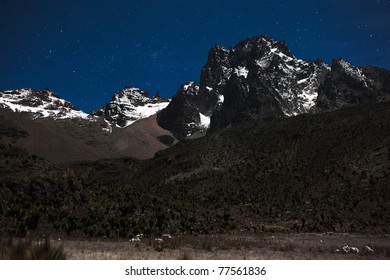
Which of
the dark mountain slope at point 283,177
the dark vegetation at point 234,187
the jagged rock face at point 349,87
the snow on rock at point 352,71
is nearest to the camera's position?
the dark vegetation at point 234,187

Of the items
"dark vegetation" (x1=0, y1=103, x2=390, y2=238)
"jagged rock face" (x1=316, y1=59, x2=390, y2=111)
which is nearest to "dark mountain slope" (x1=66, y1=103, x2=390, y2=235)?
"dark vegetation" (x1=0, y1=103, x2=390, y2=238)

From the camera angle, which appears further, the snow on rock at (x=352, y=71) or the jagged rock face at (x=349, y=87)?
the snow on rock at (x=352, y=71)

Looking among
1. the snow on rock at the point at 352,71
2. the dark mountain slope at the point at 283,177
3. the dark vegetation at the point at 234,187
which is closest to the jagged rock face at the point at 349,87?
the snow on rock at the point at 352,71

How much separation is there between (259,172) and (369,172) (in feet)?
73.6

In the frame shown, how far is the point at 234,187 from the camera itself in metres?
70.1

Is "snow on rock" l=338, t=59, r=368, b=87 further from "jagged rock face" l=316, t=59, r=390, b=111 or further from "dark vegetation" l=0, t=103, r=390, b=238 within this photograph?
"dark vegetation" l=0, t=103, r=390, b=238

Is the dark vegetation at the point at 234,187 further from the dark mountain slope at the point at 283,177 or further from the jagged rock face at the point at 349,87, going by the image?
the jagged rock face at the point at 349,87

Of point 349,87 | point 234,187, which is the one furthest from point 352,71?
point 234,187

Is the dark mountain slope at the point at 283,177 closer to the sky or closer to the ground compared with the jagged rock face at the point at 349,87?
closer to the ground

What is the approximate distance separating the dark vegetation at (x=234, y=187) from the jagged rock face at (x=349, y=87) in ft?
A: 272

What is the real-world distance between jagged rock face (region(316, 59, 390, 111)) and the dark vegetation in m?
82.8

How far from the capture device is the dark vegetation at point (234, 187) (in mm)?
26469

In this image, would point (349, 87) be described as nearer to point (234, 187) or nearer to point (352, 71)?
point (352, 71)
